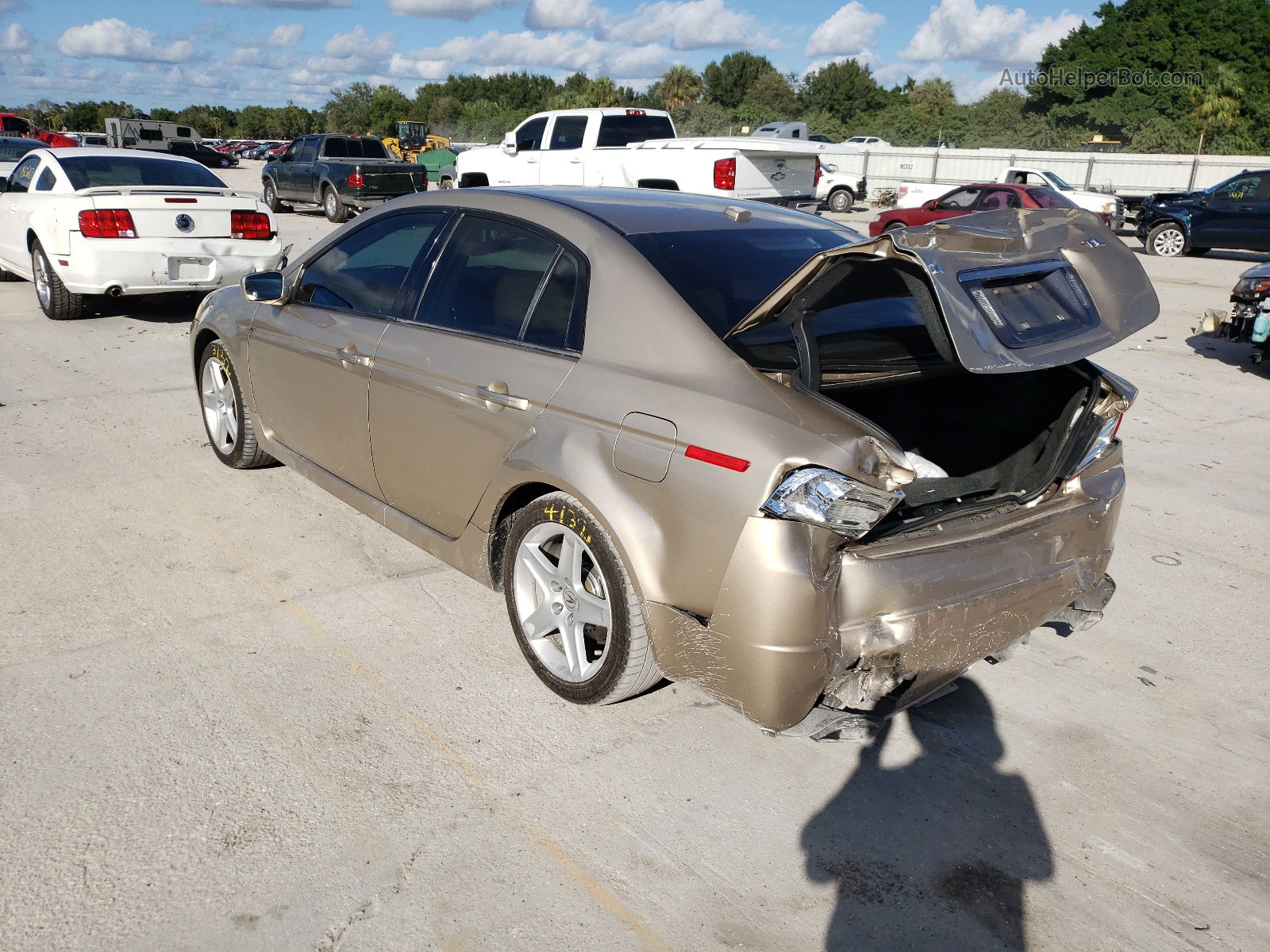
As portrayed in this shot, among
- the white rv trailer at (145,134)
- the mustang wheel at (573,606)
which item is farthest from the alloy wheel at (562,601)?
the white rv trailer at (145,134)

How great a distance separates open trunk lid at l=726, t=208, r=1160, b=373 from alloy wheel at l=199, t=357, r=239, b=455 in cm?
355

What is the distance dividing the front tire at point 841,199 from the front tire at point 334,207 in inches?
609

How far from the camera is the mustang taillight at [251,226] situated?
9789 mm

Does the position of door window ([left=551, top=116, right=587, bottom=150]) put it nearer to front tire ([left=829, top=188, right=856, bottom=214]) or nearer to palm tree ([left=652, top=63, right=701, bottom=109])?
front tire ([left=829, top=188, right=856, bottom=214])

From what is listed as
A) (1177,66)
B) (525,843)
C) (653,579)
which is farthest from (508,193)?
(1177,66)

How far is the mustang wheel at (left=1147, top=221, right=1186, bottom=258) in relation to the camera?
20234 mm

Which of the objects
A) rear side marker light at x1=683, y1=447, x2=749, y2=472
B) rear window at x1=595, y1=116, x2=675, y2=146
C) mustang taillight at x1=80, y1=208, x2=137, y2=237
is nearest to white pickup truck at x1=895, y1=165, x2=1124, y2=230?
rear window at x1=595, y1=116, x2=675, y2=146

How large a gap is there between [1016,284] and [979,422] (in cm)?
100

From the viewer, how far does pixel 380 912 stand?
8.43 ft

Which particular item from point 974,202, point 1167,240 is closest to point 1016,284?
point 974,202

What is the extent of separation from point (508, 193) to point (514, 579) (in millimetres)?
1508

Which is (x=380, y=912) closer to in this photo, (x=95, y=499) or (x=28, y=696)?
(x=28, y=696)

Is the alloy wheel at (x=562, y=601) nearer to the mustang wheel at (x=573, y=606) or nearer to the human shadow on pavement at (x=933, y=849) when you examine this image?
the mustang wheel at (x=573, y=606)

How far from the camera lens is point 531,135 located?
18750mm
